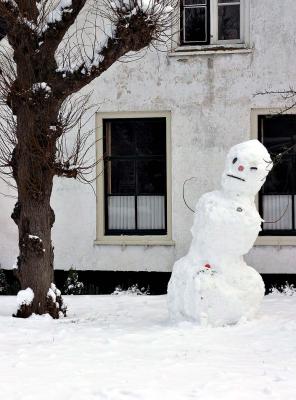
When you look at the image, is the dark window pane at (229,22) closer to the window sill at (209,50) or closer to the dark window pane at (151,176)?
the window sill at (209,50)

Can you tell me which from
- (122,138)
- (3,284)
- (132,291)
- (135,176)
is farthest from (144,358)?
(122,138)

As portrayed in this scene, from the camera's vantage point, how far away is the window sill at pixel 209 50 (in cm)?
1223

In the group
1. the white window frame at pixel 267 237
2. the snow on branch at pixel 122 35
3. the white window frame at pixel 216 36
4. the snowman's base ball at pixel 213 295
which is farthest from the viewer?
the white window frame at pixel 216 36

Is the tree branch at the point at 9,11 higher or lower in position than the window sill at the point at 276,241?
higher

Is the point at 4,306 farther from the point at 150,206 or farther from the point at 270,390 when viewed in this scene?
the point at 270,390

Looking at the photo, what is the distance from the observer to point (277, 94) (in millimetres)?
12180

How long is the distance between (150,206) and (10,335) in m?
5.03

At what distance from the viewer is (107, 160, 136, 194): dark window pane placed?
12.8 m

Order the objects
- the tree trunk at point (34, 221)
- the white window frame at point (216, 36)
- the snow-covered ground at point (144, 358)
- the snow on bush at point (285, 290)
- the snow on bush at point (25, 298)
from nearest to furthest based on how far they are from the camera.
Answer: the snow-covered ground at point (144, 358) < the tree trunk at point (34, 221) < the snow on bush at point (25, 298) < the snow on bush at point (285, 290) < the white window frame at point (216, 36)

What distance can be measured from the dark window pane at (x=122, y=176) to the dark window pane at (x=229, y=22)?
9.15 feet

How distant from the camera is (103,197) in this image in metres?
12.7

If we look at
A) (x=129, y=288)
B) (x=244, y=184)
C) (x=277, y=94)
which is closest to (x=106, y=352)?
(x=244, y=184)

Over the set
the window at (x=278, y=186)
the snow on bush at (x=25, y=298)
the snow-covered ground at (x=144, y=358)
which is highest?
the window at (x=278, y=186)

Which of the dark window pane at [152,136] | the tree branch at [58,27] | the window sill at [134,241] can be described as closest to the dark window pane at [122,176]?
the dark window pane at [152,136]
